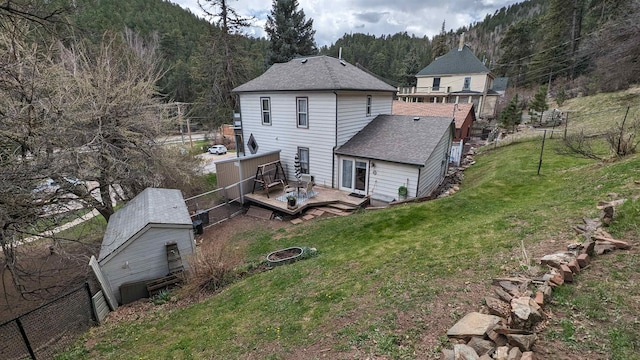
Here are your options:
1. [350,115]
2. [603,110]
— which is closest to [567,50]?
[603,110]

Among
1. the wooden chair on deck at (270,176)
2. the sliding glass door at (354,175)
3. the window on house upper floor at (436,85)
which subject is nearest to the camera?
the sliding glass door at (354,175)

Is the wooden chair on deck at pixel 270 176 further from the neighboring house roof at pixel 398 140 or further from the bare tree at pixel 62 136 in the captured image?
the bare tree at pixel 62 136

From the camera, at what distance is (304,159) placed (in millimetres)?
14617

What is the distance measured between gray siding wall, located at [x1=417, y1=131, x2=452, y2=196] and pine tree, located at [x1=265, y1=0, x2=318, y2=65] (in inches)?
926

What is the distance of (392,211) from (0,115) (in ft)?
33.8

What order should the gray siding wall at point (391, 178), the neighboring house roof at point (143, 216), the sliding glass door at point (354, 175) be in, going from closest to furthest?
1. the neighboring house roof at point (143, 216)
2. the gray siding wall at point (391, 178)
3. the sliding glass door at point (354, 175)

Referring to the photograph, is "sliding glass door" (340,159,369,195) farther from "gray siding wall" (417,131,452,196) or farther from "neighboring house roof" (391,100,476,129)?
"neighboring house roof" (391,100,476,129)

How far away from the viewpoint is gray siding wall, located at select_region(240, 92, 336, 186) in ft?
43.4

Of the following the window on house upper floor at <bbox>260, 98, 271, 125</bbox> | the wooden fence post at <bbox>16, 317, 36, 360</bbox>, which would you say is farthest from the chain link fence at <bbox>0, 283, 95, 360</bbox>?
the window on house upper floor at <bbox>260, 98, 271, 125</bbox>

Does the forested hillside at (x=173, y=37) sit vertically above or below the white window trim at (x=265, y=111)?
above

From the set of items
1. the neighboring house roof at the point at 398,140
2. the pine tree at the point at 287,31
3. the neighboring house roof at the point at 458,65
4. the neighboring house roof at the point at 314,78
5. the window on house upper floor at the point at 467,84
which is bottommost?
the neighboring house roof at the point at 398,140

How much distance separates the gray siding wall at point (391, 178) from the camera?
1162 centimetres

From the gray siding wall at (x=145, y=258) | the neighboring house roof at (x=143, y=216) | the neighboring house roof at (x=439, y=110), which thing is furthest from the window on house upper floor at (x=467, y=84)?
the gray siding wall at (x=145, y=258)

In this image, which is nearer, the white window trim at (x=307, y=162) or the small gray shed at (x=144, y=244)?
the small gray shed at (x=144, y=244)
